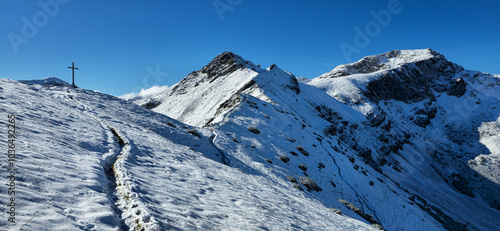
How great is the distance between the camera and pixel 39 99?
16.9 metres

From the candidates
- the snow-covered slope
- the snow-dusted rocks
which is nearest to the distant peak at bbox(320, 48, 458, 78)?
the snow-dusted rocks

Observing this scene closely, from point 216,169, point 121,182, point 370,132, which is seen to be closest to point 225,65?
point 370,132

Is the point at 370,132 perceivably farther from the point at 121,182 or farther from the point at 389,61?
the point at 389,61

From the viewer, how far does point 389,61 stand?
5502 inches

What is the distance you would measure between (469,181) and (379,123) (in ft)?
91.3

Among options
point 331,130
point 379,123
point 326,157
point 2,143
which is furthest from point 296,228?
point 379,123

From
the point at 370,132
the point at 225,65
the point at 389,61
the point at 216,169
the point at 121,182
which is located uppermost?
the point at 389,61

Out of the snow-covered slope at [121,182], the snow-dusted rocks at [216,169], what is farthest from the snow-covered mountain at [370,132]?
the snow-covered slope at [121,182]

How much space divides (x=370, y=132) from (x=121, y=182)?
68.5 m

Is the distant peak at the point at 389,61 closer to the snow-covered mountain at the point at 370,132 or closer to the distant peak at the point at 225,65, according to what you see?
the snow-covered mountain at the point at 370,132

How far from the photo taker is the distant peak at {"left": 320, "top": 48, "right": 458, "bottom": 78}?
4975 inches

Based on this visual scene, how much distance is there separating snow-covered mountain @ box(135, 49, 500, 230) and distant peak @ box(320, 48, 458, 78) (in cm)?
76

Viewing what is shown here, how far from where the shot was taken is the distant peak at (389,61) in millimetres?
126375

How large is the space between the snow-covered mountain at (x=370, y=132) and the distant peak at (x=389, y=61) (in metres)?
0.76
